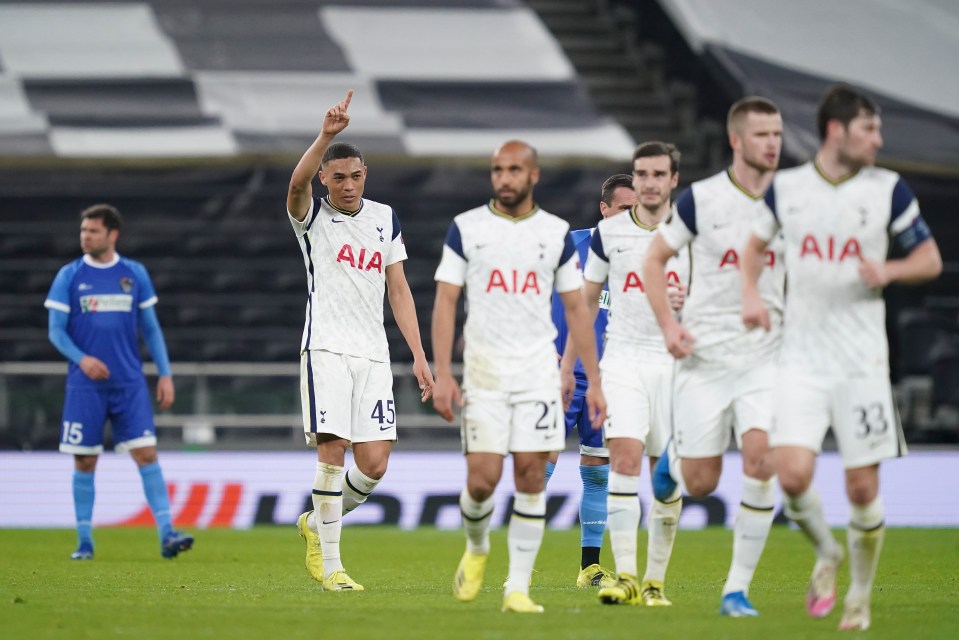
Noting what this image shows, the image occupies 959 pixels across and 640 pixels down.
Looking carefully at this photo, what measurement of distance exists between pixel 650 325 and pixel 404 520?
24.7 feet

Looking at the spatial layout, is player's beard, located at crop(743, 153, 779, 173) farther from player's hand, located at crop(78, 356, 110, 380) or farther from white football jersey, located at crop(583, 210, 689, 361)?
player's hand, located at crop(78, 356, 110, 380)

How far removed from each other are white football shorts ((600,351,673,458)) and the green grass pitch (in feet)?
2.76

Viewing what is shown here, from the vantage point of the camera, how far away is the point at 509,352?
735 cm

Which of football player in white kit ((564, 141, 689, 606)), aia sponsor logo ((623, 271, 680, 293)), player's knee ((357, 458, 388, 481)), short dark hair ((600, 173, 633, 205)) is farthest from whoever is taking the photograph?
short dark hair ((600, 173, 633, 205))

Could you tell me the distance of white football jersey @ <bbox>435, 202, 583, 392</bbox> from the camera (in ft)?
24.1

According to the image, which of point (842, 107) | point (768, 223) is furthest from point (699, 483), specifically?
point (842, 107)

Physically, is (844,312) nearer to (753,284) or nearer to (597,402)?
(753,284)

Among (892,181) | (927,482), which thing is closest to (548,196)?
(927,482)

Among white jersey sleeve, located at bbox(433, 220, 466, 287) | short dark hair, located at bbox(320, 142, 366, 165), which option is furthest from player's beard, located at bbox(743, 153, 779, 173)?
short dark hair, located at bbox(320, 142, 366, 165)

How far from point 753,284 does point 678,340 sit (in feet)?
1.47

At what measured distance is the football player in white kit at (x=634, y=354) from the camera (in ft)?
26.2

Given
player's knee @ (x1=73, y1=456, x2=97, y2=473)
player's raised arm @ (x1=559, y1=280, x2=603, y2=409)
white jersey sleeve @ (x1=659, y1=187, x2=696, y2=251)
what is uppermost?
white jersey sleeve @ (x1=659, y1=187, x2=696, y2=251)

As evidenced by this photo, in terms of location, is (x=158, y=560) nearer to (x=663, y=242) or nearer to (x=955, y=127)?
(x=663, y=242)

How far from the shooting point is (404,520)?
51.1 ft
